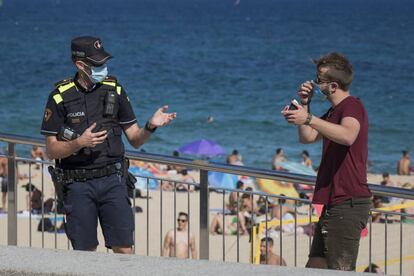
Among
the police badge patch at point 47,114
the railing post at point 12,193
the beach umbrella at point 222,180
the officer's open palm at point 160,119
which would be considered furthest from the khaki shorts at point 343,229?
the beach umbrella at point 222,180

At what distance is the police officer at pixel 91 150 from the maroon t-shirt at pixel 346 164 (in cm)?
108

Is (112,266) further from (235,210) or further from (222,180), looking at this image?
(222,180)

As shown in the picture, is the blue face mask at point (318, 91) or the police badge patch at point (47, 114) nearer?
Result: the blue face mask at point (318, 91)

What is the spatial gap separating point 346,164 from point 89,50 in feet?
5.63

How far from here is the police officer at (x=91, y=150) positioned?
636 cm

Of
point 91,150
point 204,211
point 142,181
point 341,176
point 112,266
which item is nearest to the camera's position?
point 112,266

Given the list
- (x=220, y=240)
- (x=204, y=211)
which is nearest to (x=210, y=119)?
(x=220, y=240)

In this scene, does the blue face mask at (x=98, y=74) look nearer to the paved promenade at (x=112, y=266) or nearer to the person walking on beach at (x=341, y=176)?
the person walking on beach at (x=341, y=176)

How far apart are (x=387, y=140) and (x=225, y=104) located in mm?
13595

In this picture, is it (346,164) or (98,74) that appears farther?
(98,74)

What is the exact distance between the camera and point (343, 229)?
6055 millimetres

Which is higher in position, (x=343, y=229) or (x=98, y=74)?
(x=98, y=74)

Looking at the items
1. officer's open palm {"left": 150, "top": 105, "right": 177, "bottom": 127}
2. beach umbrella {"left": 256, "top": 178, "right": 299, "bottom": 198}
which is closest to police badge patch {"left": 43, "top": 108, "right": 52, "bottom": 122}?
officer's open palm {"left": 150, "top": 105, "right": 177, "bottom": 127}

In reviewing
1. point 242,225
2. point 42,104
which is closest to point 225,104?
point 42,104
